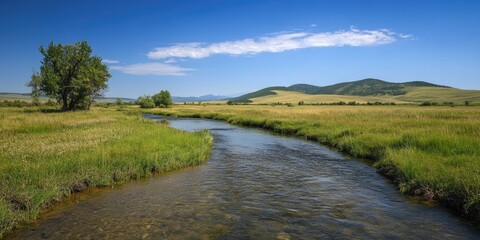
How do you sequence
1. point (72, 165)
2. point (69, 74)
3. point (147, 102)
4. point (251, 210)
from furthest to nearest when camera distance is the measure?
point (147, 102) < point (69, 74) < point (72, 165) < point (251, 210)

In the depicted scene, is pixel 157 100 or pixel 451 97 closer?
pixel 157 100

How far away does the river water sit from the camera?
8062 mm

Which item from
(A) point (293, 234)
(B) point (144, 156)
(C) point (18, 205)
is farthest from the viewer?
(B) point (144, 156)

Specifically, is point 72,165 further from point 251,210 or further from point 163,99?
point 163,99

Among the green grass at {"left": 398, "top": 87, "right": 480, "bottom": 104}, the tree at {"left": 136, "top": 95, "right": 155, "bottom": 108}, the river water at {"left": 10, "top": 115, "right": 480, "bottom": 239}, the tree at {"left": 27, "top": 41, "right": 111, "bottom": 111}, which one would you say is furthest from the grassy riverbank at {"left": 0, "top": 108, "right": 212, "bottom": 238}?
the green grass at {"left": 398, "top": 87, "right": 480, "bottom": 104}

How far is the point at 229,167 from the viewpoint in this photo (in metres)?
16.0

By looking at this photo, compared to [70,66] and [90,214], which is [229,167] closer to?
[90,214]

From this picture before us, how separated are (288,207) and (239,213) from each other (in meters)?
1.69

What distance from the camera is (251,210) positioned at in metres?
9.78

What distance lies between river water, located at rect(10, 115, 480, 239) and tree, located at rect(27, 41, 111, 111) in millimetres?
46228

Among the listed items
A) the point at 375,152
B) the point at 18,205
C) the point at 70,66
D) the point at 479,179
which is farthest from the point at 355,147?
the point at 70,66

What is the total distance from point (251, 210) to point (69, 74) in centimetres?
5513

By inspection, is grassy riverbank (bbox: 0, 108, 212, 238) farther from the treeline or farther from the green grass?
the green grass

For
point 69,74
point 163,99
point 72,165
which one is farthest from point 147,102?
point 72,165
